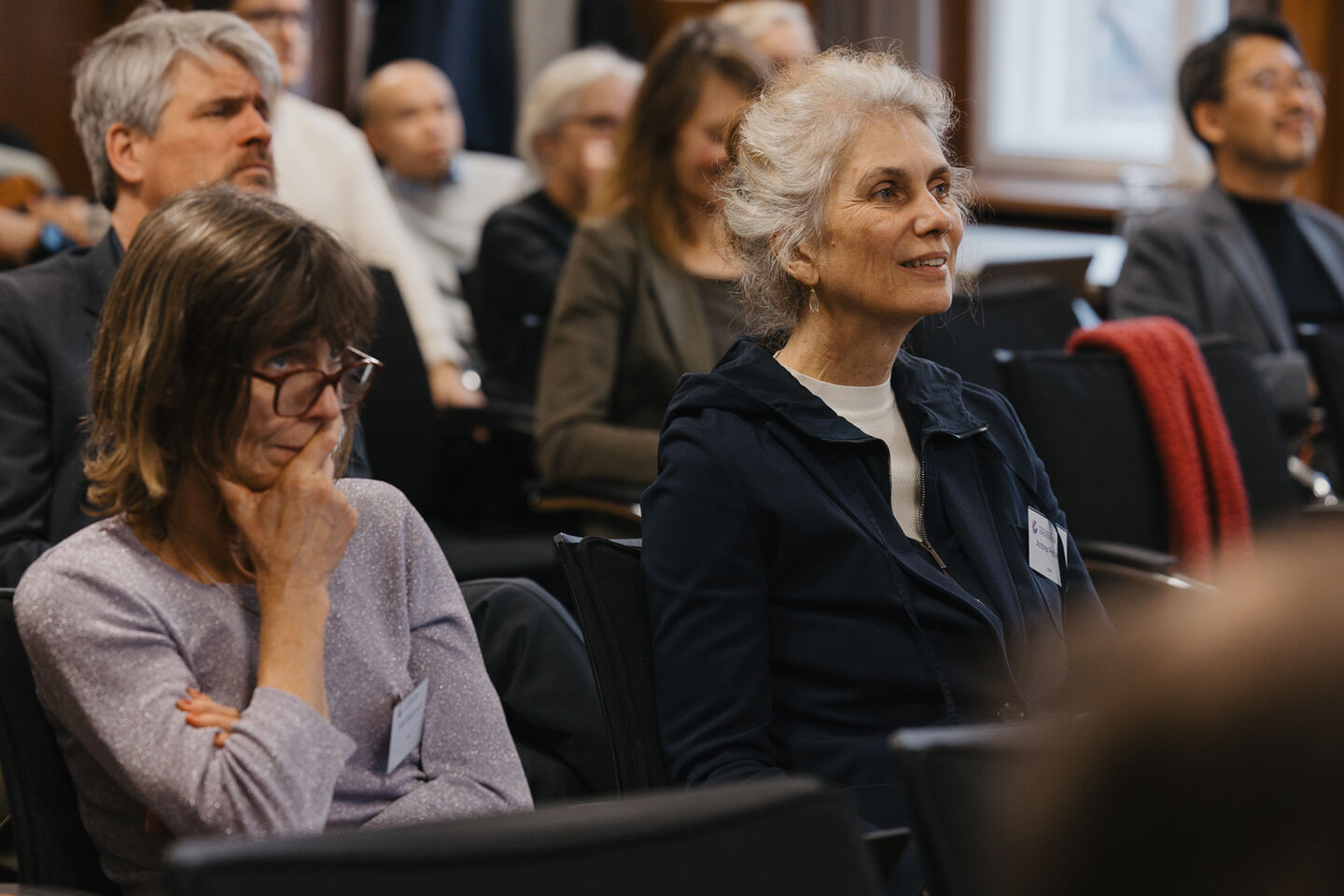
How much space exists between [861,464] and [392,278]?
1.24 meters

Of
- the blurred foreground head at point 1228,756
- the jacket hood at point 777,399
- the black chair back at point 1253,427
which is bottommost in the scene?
the black chair back at point 1253,427

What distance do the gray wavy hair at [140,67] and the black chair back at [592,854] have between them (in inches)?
60.9

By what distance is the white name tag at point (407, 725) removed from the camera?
1.41m

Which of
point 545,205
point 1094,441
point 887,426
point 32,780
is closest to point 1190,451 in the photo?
point 1094,441

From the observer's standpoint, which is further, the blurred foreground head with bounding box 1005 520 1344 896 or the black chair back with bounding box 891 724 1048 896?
the black chair back with bounding box 891 724 1048 896

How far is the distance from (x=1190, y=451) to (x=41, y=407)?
6.04ft

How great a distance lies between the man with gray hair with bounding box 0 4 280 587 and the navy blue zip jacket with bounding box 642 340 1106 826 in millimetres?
785

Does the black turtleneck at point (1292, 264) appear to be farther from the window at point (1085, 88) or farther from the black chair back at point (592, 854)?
the black chair back at point (592, 854)

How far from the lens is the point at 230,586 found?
136 centimetres

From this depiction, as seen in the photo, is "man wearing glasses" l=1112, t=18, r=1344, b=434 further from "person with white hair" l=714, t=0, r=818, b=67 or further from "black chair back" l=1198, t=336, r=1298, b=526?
"person with white hair" l=714, t=0, r=818, b=67

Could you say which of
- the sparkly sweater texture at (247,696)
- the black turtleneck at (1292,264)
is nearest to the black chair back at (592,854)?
the sparkly sweater texture at (247,696)

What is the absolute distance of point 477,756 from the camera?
1469 mm

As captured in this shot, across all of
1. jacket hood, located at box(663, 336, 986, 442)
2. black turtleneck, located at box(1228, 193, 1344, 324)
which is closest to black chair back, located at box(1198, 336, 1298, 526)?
black turtleneck, located at box(1228, 193, 1344, 324)

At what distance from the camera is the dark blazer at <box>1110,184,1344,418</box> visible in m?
3.38
